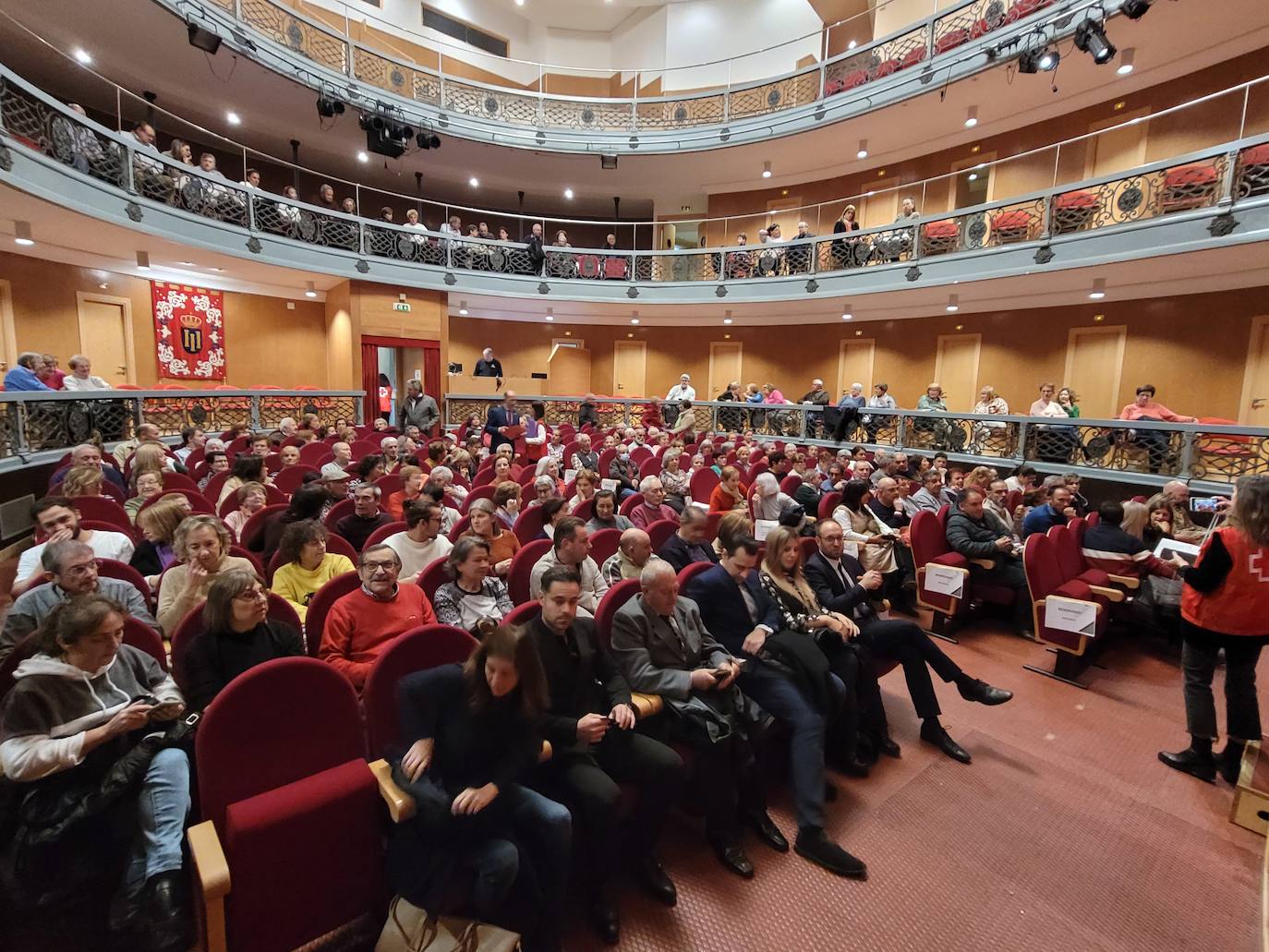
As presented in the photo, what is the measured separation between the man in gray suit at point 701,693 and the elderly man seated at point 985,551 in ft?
9.25

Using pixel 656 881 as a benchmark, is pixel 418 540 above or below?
above

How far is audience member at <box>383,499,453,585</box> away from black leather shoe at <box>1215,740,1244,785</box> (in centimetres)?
→ 407

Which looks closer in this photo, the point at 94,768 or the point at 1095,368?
the point at 94,768

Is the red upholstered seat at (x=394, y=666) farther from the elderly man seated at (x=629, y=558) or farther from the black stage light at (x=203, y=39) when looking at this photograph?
the black stage light at (x=203, y=39)

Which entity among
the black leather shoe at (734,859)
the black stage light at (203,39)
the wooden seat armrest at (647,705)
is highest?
the black stage light at (203,39)

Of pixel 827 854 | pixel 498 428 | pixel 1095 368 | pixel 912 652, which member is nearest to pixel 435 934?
pixel 827 854

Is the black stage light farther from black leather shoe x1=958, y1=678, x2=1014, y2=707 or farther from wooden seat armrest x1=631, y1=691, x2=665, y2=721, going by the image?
black leather shoe x1=958, y1=678, x2=1014, y2=707

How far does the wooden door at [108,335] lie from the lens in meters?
10.1

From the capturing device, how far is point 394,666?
2088 millimetres

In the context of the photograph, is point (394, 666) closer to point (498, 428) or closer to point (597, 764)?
point (597, 764)

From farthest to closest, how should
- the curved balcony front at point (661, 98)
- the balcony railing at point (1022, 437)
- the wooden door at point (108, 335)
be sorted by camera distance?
the wooden door at point (108, 335)
the curved balcony front at point (661, 98)
the balcony railing at point (1022, 437)

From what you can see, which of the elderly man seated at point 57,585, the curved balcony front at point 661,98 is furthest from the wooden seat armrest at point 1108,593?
the curved balcony front at point 661,98

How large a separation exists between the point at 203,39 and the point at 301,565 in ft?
32.0

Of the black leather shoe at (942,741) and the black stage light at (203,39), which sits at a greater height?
the black stage light at (203,39)
